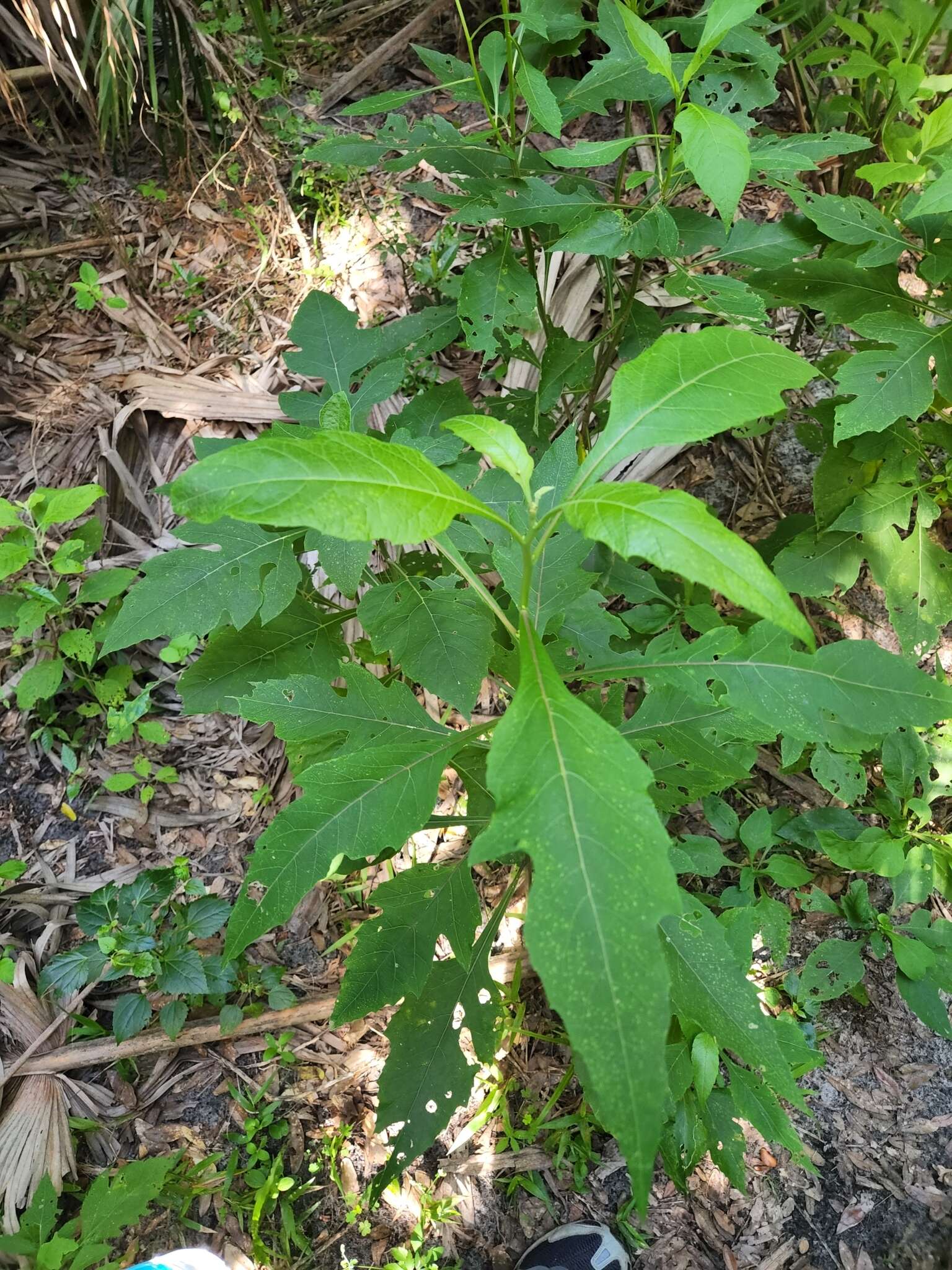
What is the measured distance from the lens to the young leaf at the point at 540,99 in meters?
1.70

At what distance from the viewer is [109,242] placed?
3.42m

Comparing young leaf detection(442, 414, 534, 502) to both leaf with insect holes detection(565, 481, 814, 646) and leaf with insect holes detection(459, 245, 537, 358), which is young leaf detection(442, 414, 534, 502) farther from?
leaf with insect holes detection(459, 245, 537, 358)

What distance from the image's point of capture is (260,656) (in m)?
1.97

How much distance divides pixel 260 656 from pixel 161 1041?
4.65 ft

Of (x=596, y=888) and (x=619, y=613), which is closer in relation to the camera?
(x=596, y=888)

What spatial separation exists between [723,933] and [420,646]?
0.84m

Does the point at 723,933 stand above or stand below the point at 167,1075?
above

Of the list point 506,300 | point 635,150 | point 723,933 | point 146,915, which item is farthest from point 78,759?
point 635,150

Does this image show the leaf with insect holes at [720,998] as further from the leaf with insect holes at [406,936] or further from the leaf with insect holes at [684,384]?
the leaf with insect holes at [684,384]

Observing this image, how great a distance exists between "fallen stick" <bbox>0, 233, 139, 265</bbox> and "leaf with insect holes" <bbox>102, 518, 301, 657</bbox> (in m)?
2.43

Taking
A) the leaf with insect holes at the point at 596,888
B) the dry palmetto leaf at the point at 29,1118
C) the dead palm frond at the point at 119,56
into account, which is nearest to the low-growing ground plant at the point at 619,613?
the leaf with insect holes at the point at 596,888

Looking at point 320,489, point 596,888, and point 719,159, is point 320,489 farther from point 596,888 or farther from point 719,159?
point 719,159

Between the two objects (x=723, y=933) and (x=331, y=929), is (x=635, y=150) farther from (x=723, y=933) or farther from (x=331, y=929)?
(x=331, y=929)

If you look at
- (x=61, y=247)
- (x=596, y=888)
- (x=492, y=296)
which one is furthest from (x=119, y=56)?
(x=596, y=888)
